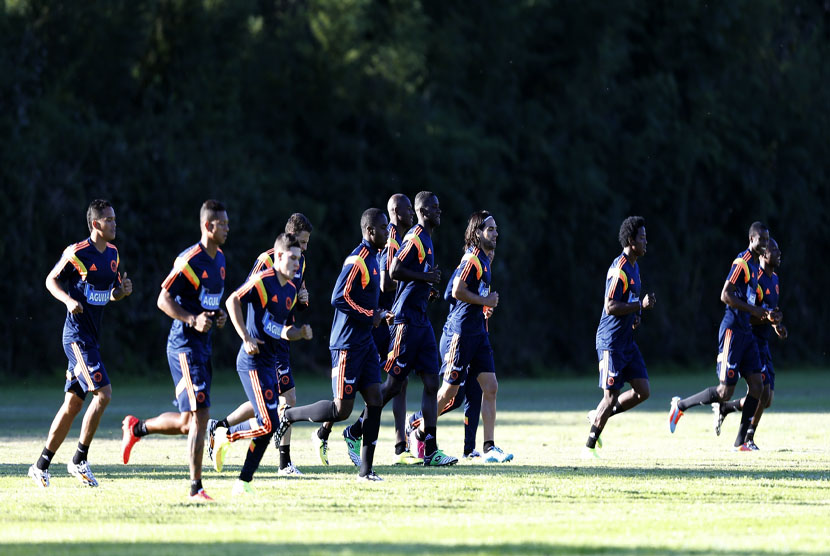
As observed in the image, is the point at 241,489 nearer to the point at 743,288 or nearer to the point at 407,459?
the point at 407,459

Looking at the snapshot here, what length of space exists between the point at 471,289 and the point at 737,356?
12.4ft

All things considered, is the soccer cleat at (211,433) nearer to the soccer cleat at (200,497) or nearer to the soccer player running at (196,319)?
the soccer player running at (196,319)

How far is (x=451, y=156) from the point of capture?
114ft

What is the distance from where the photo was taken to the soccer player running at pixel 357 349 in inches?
453

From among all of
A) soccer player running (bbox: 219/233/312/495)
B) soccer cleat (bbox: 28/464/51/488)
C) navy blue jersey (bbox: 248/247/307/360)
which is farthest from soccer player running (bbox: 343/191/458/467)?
soccer cleat (bbox: 28/464/51/488)

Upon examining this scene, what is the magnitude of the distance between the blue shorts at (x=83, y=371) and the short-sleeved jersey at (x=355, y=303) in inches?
82.7

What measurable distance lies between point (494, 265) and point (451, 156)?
299 cm

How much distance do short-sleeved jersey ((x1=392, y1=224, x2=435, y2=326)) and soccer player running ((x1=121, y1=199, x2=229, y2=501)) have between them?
316 centimetres

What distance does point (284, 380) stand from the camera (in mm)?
13141

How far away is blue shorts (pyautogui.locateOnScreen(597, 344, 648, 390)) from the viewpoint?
14070 mm

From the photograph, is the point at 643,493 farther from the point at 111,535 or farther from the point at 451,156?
the point at 451,156

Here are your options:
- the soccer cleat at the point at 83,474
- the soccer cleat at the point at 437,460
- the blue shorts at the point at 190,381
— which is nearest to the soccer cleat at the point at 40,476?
the soccer cleat at the point at 83,474

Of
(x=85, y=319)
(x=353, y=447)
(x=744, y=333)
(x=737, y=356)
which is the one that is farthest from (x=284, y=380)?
(x=744, y=333)

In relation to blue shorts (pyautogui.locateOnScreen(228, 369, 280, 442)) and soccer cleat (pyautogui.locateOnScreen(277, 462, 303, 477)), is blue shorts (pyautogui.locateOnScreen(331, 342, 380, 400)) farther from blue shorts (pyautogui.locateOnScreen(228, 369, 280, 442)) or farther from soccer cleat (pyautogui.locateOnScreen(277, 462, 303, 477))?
soccer cleat (pyautogui.locateOnScreen(277, 462, 303, 477))
